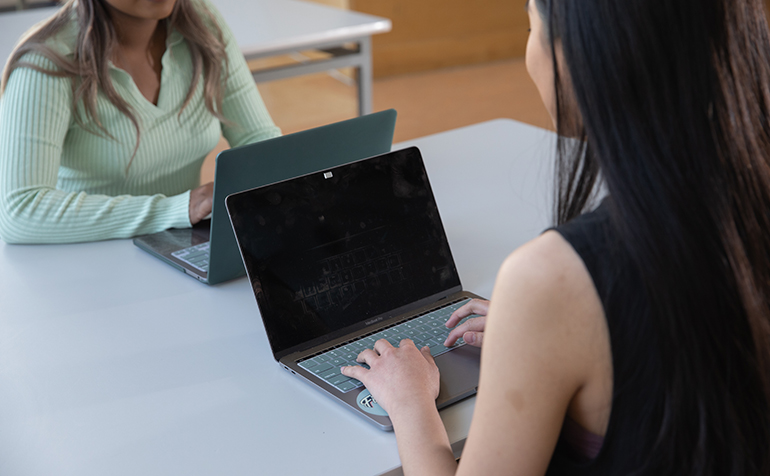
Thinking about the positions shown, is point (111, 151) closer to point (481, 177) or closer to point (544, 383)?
point (481, 177)

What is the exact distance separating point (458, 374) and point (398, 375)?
0.08 metres

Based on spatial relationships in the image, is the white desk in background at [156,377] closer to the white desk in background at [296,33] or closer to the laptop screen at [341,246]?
the laptop screen at [341,246]

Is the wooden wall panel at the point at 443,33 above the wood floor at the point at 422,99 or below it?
above

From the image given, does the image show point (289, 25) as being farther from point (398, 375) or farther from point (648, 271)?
point (648, 271)

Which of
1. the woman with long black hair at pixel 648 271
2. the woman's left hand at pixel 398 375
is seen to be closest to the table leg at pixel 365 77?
the woman's left hand at pixel 398 375

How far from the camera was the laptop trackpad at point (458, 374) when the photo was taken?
0.78m

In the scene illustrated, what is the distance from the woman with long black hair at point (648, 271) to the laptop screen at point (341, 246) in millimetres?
339

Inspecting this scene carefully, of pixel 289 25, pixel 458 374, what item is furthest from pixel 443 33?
pixel 458 374

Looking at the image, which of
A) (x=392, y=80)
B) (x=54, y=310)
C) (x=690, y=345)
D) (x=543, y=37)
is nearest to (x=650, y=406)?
(x=690, y=345)

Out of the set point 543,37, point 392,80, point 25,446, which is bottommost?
point 392,80

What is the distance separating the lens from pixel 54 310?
3.29 feet

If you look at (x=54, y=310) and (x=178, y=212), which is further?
(x=178, y=212)

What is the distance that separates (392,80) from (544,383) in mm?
Answer: 4632

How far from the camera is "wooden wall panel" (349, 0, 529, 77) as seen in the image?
5035mm
